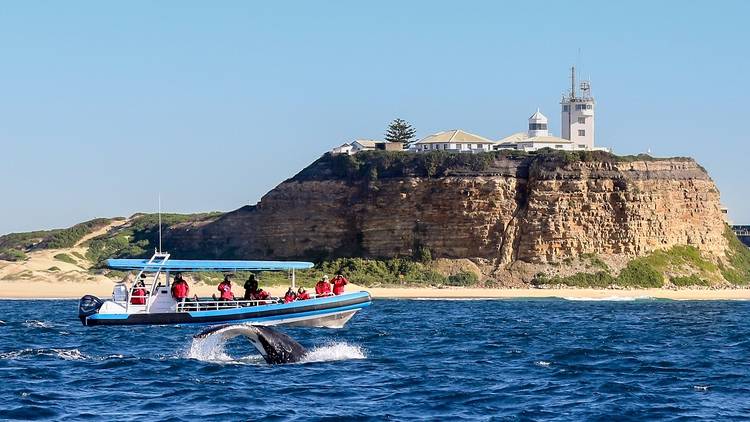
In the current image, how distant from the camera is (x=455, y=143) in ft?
319

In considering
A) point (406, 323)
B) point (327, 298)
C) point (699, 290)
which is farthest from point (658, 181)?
point (327, 298)

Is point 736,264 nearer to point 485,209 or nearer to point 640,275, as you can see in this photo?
point 640,275

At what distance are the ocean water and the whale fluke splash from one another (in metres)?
0.31

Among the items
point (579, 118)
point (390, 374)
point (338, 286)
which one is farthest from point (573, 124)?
point (390, 374)

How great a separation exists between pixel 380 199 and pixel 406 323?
38657mm

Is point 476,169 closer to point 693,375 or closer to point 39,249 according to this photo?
point 39,249

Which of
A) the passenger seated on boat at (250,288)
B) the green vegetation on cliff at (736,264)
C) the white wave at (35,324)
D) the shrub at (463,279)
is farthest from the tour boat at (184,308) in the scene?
the green vegetation on cliff at (736,264)

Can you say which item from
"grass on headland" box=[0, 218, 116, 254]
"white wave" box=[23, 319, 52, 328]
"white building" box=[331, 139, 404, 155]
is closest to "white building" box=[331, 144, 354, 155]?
"white building" box=[331, 139, 404, 155]

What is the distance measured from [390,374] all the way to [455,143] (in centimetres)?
6727

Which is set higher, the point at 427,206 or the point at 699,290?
the point at 427,206

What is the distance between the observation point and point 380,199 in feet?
297

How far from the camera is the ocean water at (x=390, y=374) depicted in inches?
984

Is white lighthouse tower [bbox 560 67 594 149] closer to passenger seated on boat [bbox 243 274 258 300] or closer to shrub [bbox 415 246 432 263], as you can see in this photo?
shrub [bbox 415 246 432 263]

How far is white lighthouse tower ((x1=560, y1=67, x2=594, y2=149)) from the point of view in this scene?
102750mm
